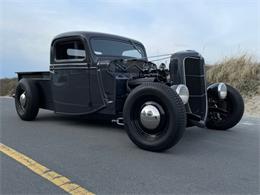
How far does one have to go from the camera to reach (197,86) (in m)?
4.91

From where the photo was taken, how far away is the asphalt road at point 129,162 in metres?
2.86

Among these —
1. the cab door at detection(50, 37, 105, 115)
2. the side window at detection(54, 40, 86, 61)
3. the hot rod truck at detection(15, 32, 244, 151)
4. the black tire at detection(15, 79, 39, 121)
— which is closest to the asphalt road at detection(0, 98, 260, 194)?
the hot rod truck at detection(15, 32, 244, 151)

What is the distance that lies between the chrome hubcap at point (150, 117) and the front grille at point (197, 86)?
0.98 metres

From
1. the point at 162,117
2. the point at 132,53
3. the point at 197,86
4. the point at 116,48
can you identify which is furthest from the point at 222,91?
the point at 116,48

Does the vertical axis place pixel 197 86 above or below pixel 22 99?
above

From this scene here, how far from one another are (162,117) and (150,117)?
162 mm

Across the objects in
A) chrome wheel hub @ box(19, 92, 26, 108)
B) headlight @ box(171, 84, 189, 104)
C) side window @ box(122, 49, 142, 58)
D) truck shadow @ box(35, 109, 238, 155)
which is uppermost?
side window @ box(122, 49, 142, 58)

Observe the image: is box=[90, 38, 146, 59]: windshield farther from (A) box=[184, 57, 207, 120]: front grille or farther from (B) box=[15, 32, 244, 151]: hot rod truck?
(A) box=[184, 57, 207, 120]: front grille

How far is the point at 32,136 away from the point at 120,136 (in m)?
1.37

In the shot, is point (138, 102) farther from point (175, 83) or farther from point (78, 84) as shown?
point (78, 84)

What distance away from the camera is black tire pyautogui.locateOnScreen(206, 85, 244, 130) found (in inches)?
214

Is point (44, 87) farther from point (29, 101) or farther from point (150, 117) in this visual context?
point (150, 117)

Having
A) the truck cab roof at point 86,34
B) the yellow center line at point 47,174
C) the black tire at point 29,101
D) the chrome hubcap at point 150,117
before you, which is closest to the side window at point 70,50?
the truck cab roof at point 86,34

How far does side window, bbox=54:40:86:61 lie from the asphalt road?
4.25ft
